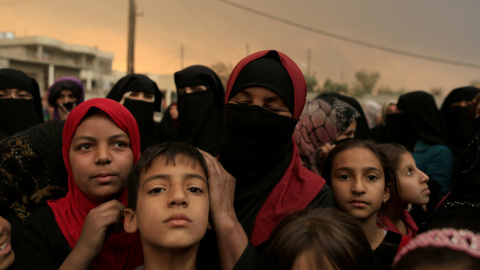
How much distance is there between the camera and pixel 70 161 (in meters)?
1.80

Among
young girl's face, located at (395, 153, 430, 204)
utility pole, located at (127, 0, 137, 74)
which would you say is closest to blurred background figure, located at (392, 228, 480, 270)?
young girl's face, located at (395, 153, 430, 204)

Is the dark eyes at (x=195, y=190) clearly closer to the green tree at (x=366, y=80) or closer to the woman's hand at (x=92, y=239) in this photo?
the woman's hand at (x=92, y=239)

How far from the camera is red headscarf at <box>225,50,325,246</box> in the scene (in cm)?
166

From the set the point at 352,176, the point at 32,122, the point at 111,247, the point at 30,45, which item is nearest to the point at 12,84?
the point at 32,122

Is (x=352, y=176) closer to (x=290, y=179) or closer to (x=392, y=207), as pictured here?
(x=290, y=179)

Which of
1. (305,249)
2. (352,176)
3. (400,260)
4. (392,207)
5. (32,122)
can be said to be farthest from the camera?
(32,122)

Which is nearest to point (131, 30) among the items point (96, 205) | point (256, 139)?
point (96, 205)

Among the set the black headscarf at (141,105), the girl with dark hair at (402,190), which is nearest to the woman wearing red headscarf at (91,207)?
the black headscarf at (141,105)

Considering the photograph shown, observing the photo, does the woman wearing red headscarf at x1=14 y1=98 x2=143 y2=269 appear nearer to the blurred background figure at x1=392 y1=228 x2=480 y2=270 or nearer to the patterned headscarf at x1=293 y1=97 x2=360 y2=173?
the blurred background figure at x1=392 y1=228 x2=480 y2=270

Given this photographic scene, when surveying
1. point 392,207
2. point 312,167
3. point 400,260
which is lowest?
point 392,207

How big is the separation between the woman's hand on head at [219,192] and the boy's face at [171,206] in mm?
37

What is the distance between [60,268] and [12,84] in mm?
2352

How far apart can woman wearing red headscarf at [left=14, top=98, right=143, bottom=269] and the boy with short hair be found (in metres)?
0.15

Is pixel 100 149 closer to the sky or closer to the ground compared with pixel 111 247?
closer to the sky
